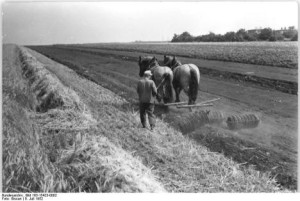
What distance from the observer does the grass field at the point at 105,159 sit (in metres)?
5.71

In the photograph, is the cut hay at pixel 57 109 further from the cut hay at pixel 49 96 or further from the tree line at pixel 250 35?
the tree line at pixel 250 35

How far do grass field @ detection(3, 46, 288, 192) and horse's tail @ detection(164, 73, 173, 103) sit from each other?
4.61 ft

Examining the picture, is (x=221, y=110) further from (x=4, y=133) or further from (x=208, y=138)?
(x=4, y=133)

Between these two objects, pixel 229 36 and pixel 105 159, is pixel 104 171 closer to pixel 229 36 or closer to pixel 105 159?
pixel 105 159

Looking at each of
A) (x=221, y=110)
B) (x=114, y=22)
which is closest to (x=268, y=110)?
(x=221, y=110)

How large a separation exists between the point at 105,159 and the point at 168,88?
4788mm

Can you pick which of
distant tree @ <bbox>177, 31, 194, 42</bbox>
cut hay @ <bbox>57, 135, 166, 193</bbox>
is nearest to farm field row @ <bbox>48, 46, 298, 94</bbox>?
distant tree @ <bbox>177, 31, 194, 42</bbox>

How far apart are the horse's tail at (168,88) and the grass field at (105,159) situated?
1.41 meters

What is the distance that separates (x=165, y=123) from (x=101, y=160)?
12.1 ft

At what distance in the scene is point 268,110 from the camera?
9484 millimetres

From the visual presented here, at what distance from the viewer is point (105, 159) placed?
6105 mm

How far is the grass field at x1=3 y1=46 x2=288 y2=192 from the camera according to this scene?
5707 mm

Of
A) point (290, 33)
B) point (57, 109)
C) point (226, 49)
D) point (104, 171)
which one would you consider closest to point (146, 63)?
point (57, 109)

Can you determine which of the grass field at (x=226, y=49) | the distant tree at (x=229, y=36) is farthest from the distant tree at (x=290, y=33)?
Answer: the grass field at (x=226, y=49)
